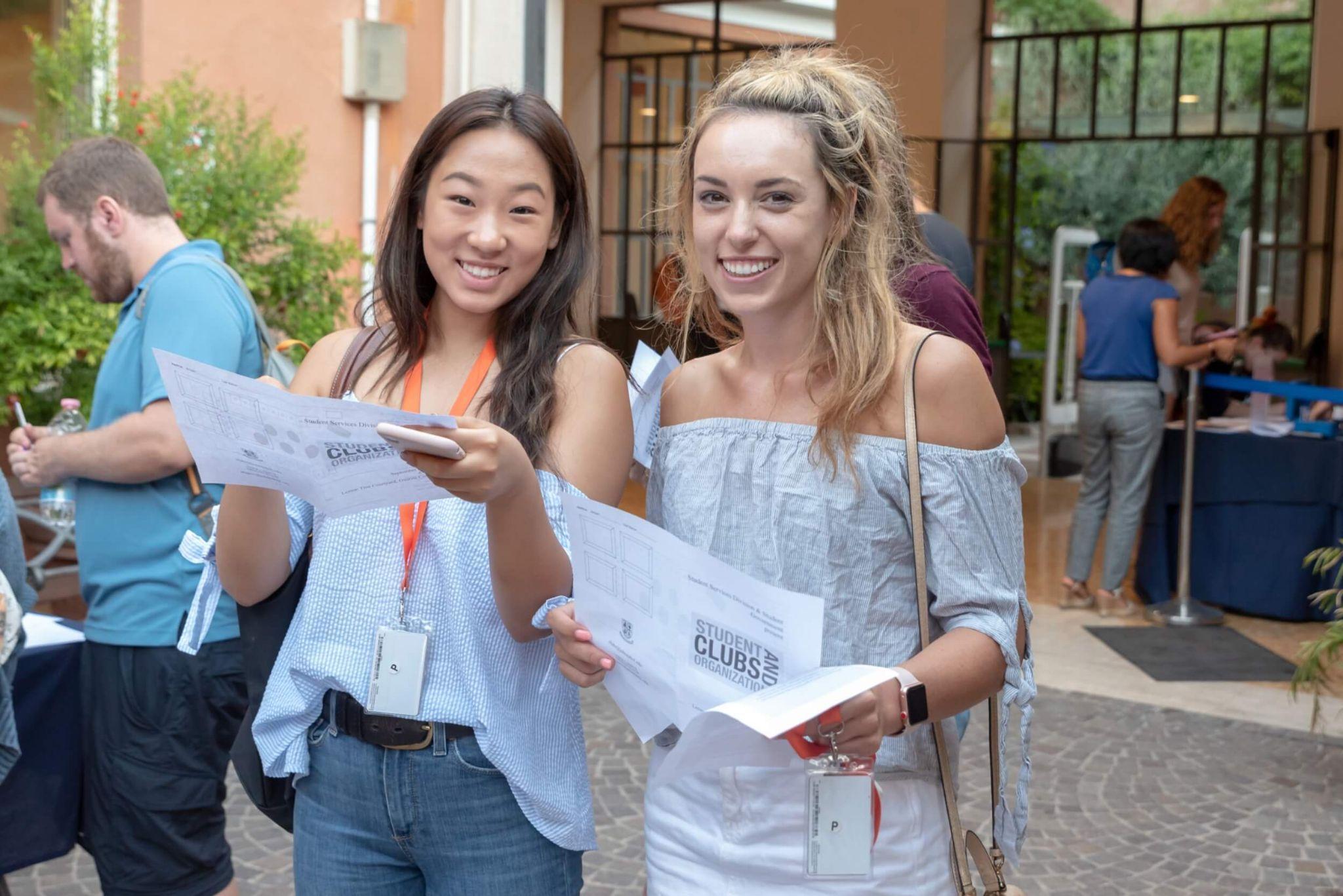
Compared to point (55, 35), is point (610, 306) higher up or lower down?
lower down

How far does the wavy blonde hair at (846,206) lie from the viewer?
164cm

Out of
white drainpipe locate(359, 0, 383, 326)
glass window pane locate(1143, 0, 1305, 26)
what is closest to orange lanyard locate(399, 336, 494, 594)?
white drainpipe locate(359, 0, 383, 326)

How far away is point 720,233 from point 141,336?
65.2 inches

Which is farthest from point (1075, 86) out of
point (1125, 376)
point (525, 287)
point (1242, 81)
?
point (525, 287)

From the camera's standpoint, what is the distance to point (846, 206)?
1.67 meters

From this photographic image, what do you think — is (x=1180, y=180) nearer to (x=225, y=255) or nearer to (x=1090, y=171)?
(x=1090, y=171)

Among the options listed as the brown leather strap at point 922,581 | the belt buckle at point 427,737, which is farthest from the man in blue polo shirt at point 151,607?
the brown leather strap at point 922,581

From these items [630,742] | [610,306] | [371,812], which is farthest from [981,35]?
[371,812]

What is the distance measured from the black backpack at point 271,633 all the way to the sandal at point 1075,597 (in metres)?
6.13

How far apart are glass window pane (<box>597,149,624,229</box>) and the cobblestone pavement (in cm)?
1103

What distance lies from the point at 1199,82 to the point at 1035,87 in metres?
1.60

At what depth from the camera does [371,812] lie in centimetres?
178

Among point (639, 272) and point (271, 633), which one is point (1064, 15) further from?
point (271, 633)

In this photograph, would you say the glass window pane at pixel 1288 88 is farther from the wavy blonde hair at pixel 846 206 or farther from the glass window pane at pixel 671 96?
the wavy blonde hair at pixel 846 206
